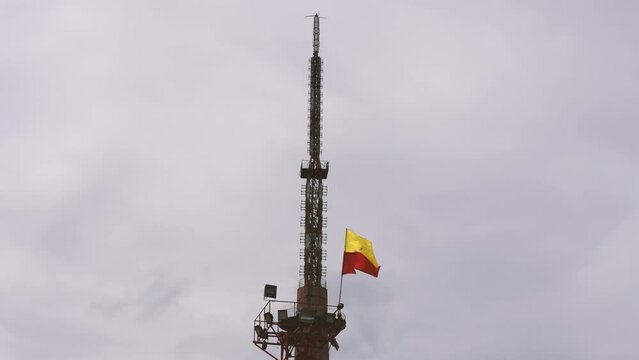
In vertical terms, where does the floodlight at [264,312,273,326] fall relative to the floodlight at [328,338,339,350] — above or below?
above

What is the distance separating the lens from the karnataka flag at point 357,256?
8000cm

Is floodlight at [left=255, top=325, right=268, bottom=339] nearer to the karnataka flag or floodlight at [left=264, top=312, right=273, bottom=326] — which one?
floodlight at [left=264, top=312, right=273, bottom=326]

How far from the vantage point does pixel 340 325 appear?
85.6 meters

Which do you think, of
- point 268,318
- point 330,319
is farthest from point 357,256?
point 268,318

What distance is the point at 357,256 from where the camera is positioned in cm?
8012

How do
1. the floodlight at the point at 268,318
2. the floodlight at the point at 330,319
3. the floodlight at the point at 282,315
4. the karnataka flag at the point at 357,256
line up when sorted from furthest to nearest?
the floodlight at the point at 282,315 → the floodlight at the point at 268,318 → the floodlight at the point at 330,319 → the karnataka flag at the point at 357,256

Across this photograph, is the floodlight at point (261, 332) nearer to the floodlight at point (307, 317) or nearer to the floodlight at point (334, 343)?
the floodlight at point (307, 317)

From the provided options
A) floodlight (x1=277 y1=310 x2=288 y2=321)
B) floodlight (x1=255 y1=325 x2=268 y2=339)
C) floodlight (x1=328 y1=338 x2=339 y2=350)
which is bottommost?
floodlight (x1=328 y1=338 x2=339 y2=350)

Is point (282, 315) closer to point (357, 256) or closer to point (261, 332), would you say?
point (261, 332)

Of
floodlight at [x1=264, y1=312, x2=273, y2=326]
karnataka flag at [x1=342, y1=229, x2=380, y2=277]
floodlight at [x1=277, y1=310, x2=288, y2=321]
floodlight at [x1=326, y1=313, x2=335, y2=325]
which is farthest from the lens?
floodlight at [x1=277, y1=310, x2=288, y2=321]

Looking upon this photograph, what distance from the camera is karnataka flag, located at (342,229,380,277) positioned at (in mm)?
80000

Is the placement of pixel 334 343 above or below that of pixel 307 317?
below

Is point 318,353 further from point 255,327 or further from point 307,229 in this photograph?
point 307,229

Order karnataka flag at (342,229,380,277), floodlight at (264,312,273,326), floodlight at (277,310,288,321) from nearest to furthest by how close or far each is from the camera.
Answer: karnataka flag at (342,229,380,277) → floodlight at (264,312,273,326) → floodlight at (277,310,288,321)
